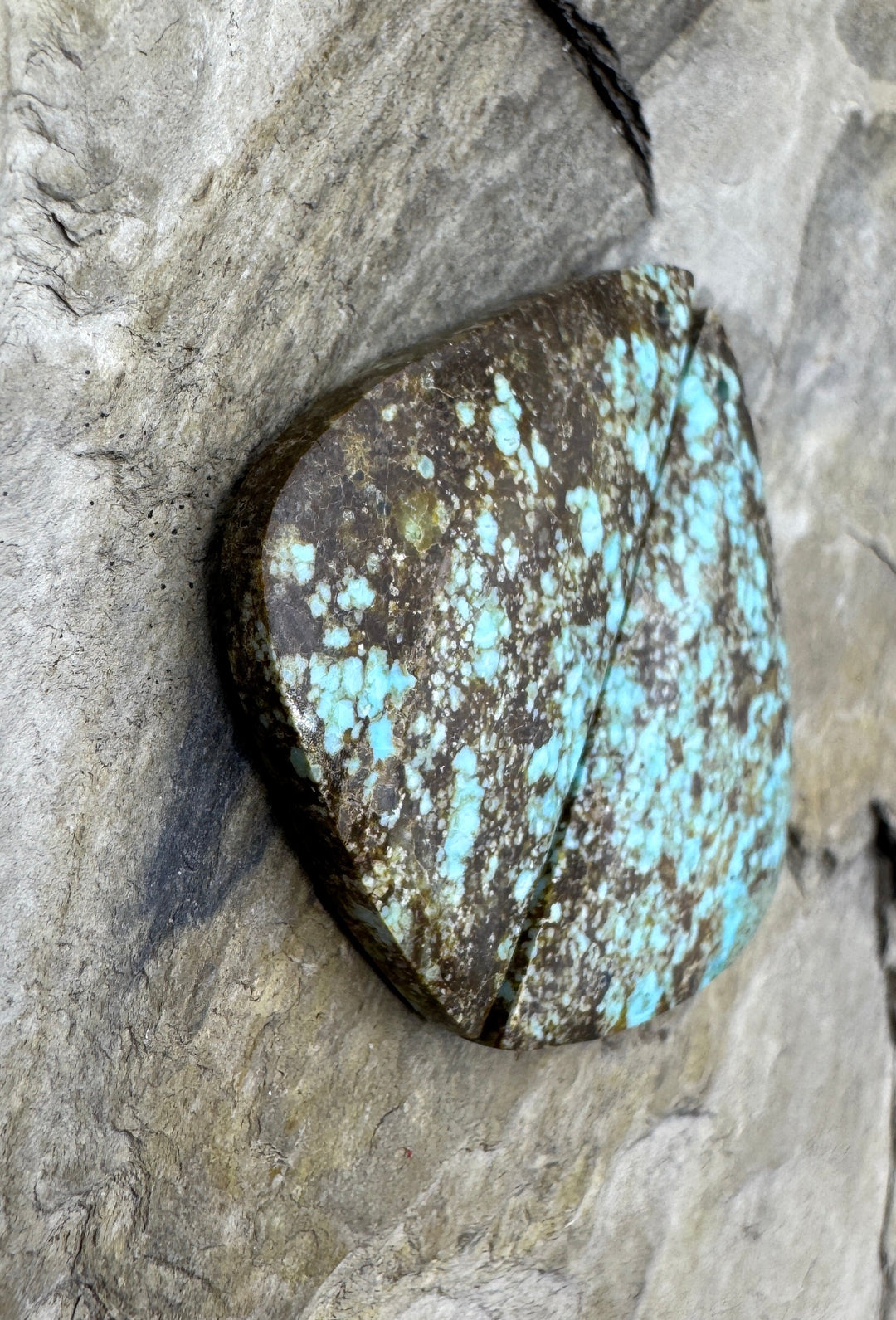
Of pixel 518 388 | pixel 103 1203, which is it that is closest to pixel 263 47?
pixel 518 388

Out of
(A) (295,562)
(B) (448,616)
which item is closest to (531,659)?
(B) (448,616)

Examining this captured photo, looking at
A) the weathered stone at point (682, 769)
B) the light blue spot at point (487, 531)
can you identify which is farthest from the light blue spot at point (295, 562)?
the weathered stone at point (682, 769)

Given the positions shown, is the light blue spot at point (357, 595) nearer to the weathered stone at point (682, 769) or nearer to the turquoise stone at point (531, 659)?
the turquoise stone at point (531, 659)

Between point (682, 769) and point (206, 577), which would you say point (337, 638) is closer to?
point (206, 577)

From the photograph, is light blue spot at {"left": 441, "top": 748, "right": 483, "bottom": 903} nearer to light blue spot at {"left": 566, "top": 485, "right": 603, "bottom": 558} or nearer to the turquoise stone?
the turquoise stone

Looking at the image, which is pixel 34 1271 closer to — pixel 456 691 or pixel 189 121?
pixel 456 691

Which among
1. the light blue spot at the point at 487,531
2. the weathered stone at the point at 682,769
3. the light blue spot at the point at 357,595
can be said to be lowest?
→ the weathered stone at the point at 682,769
